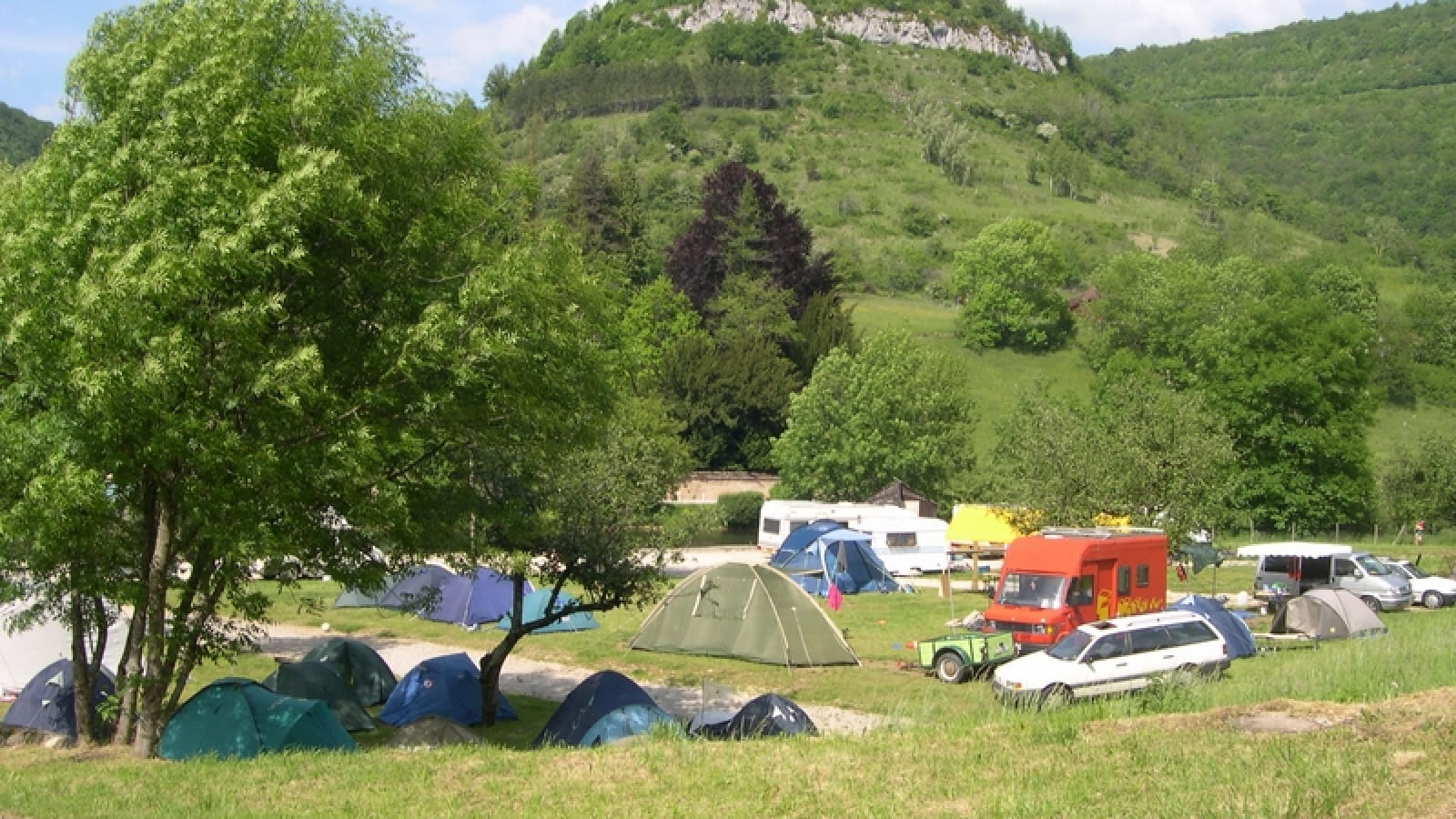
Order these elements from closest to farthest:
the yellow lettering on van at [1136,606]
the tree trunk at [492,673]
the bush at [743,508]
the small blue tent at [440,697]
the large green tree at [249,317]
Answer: the large green tree at [249,317] → the tree trunk at [492,673] → the small blue tent at [440,697] → the yellow lettering on van at [1136,606] → the bush at [743,508]

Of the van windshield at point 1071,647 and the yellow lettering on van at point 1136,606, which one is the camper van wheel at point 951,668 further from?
the yellow lettering on van at point 1136,606

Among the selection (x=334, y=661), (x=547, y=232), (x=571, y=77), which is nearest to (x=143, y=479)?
(x=547, y=232)

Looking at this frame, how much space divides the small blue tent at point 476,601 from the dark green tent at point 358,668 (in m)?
5.96

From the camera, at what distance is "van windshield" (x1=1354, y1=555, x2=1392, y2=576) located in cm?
2712

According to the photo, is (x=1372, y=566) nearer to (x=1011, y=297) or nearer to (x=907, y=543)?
(x=907, y=543)

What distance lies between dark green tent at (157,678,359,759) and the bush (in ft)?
121

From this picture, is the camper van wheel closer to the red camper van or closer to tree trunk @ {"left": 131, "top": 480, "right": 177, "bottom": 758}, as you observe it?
the red camper van

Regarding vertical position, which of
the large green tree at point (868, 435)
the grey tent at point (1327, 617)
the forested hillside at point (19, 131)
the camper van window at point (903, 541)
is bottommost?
the grey tent at point (1327, 617)

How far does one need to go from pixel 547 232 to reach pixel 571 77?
513 ft

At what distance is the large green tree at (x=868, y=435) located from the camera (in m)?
44.5

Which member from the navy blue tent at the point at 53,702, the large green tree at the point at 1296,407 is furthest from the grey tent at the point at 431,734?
the large green tree at the point at 1296,407

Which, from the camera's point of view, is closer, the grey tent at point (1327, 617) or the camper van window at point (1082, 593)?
the camper van window at point (1082, 593)

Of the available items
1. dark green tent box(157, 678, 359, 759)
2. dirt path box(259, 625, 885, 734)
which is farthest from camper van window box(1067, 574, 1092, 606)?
dark green tent box(157, 678, 359, 759)

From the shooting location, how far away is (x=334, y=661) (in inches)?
707
